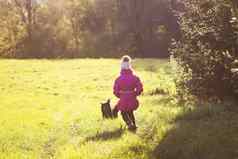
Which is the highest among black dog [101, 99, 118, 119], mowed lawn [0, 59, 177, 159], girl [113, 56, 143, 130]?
girl [113, 56, 143, 130]

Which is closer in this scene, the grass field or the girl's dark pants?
the grass field

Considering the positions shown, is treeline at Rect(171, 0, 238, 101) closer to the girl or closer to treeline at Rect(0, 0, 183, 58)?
the girl

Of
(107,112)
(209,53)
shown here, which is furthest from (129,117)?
(209,53)

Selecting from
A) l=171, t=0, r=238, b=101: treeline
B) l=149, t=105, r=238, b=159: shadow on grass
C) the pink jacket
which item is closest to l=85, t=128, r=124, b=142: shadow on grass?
the pink jacket

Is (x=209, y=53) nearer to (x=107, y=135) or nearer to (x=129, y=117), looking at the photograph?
(x=129, y=117)

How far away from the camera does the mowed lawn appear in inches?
448

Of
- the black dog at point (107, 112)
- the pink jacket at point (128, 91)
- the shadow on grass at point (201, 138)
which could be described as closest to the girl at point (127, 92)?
the pink jacket at point (128, 91)

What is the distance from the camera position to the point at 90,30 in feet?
213

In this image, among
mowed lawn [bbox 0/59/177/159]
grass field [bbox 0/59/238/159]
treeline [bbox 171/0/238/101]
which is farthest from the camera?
treeline [bbox 171/0/238/101]

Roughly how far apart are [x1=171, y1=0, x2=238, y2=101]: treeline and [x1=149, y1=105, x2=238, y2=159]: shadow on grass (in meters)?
2.71

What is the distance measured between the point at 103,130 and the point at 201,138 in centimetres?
330

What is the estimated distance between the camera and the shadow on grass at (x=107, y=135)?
12.5 metres

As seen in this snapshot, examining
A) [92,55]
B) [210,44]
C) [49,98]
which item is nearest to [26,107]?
[49,98]

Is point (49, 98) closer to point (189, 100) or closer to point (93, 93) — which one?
point (93, 93)
